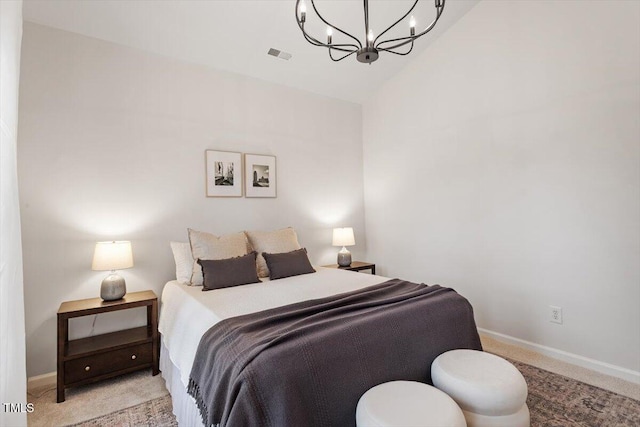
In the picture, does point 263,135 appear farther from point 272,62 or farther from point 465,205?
point 465,205

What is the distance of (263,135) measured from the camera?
144 inches

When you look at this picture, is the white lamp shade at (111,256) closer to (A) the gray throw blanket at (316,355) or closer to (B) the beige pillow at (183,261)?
(B) the beige pillow at (183,261)

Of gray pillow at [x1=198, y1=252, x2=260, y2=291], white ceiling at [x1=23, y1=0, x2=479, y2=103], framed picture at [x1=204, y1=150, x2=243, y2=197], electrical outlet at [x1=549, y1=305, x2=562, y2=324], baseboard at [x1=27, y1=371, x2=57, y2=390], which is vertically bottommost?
baseboard at [x1=27, y1=371, x2=57, y2=390]

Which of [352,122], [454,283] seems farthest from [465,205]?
[352,122]

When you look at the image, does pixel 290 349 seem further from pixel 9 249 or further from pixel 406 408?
pixel 9 249

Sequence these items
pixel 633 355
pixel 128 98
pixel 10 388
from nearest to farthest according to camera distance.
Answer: pixel 10 388, pixel 633 355, pixel 128 98

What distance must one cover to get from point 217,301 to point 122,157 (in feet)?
5.54

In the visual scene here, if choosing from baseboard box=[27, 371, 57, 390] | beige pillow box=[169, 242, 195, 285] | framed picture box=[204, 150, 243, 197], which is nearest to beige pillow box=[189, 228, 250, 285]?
beige pillow box=[169, 242, 195, 285]

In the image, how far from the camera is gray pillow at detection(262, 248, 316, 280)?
2914 mm

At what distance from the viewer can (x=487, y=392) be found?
1459 millimetres

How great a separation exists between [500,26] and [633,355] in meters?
2.99

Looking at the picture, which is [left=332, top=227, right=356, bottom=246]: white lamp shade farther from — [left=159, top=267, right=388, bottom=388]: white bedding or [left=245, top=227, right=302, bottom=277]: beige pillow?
[left=159, top=267, right=388, bottom=388]: white bedding

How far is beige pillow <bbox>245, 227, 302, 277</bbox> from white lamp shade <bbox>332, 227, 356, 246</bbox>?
772 mm

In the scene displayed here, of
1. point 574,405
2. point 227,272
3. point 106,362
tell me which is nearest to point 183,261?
point 227,272
